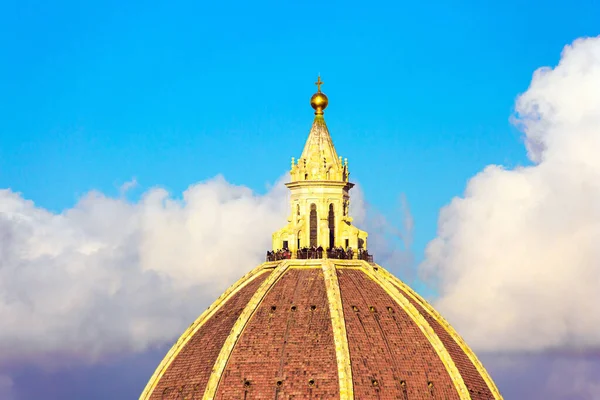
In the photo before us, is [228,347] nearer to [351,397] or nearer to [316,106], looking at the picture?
[351,397]

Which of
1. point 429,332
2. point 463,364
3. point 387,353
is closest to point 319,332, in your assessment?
point 387,353

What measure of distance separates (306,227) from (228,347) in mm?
12726

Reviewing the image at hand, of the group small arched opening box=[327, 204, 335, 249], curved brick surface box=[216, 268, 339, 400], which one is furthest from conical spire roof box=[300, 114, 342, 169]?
curved brick surface box=[216, 268, 339, 400]

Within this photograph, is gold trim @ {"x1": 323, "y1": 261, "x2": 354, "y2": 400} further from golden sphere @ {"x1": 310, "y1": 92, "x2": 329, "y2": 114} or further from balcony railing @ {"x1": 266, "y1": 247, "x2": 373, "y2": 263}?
golden sphere @ {"x1": 310, "y1": 92, "x2": 329, "y2": 114}

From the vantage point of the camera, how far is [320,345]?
136 meters

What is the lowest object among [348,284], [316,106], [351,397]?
[351,397]

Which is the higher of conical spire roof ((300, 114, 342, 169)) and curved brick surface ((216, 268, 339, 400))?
conical spire roof ((300, 114, 342, 169))

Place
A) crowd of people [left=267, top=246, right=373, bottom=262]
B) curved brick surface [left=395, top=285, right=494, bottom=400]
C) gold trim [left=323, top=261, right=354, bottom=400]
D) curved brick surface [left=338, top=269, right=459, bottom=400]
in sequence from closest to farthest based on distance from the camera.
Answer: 1. gold trim [left=323, top=261, right=354, bottom=400]
2. curved brick surface [left=338, top=269, right=459, bottom=400]
3. curved brick surface [left=395, top=285, right=494, bottom=400]
4. crowd of people [left=267, top=246, right=373, bottom=262]

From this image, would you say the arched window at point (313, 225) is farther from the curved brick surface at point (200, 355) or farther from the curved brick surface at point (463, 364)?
the curved brick surface at point (463, 364)

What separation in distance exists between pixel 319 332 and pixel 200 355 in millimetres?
7508

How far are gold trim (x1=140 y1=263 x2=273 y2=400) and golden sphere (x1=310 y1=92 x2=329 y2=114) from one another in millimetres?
10802

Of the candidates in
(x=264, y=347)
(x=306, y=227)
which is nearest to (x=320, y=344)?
(x=264, y=347)

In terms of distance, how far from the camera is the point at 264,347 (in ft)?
448

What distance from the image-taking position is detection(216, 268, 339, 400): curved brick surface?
13462 cm
